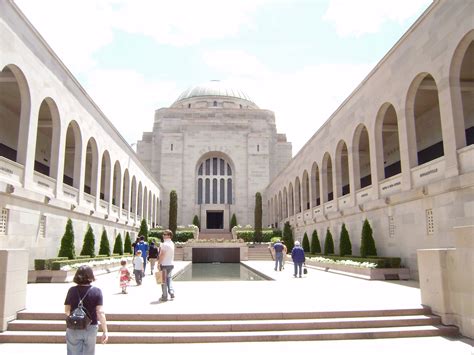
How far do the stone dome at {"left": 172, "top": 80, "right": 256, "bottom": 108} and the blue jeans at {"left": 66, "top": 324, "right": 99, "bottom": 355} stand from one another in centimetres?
6290

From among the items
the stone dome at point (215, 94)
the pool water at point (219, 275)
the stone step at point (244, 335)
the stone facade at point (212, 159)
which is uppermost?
the stone dome at point (215, 94)

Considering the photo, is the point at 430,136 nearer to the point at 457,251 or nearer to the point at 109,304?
the point at 457,251

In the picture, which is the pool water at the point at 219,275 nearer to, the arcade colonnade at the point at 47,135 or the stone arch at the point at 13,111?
the arcade colonnade at the point at 47,135

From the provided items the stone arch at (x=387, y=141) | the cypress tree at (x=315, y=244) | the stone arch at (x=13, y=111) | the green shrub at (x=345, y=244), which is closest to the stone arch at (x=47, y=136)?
the stone arch at (x=13, y=111)

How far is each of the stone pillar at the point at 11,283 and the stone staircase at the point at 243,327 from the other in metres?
0.22

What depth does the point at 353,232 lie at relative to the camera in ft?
77.0

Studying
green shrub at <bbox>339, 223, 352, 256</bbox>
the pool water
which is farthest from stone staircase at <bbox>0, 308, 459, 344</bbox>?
green shrub at <bbox>339, 223, 352, 256</bbox>

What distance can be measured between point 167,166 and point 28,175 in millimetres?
38256

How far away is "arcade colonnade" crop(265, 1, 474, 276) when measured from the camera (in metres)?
13.9

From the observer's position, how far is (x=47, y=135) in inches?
1120

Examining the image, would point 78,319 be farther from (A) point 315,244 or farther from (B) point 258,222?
(B) point 258,222

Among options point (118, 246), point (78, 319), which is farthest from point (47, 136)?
point (78, 319)

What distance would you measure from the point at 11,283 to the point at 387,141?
2561cm

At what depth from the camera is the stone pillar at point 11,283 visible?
26.3 feet
